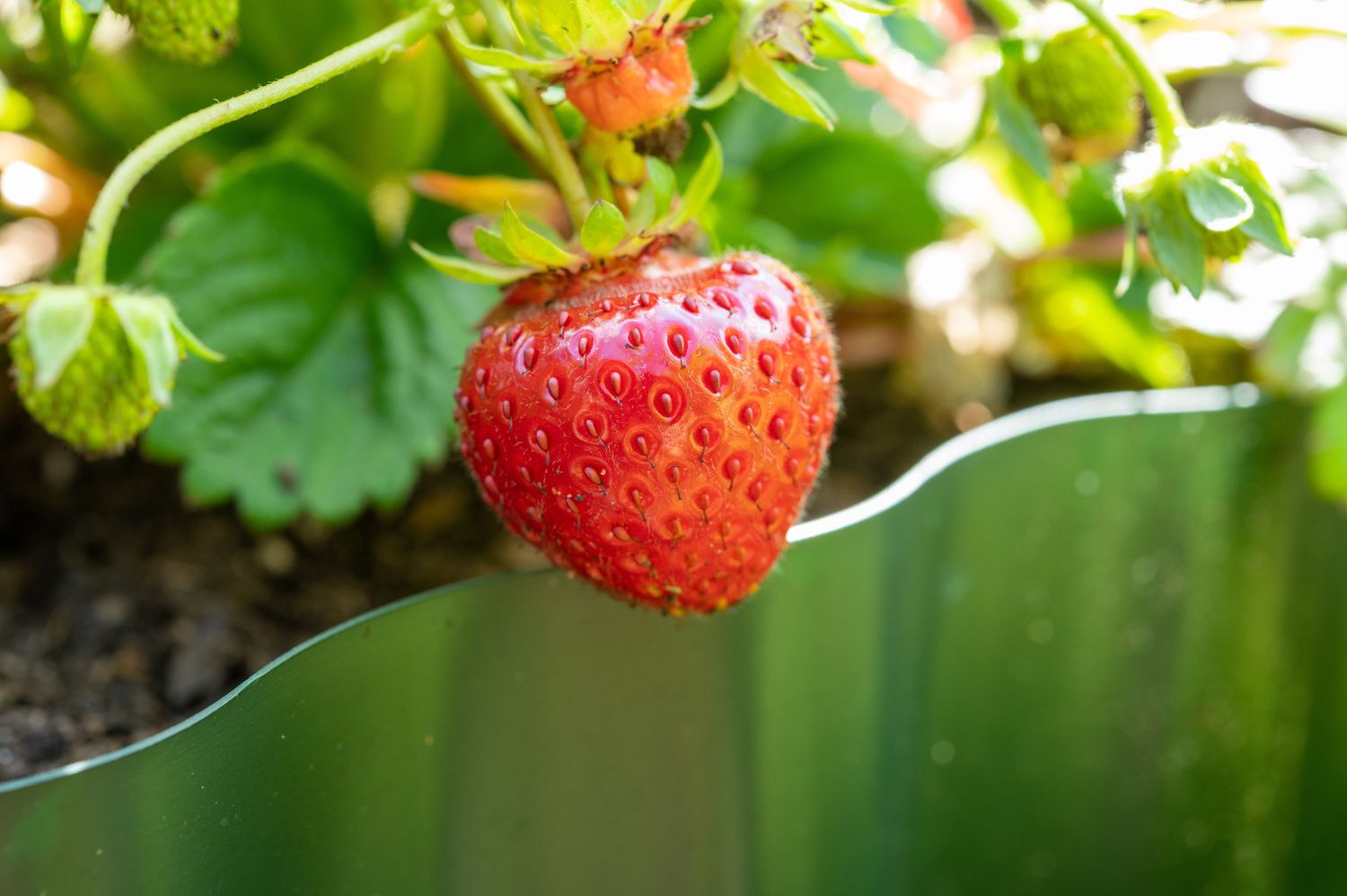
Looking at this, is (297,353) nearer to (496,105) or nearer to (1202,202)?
(496,105)

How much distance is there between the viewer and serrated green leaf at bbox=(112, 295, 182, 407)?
1.19ft

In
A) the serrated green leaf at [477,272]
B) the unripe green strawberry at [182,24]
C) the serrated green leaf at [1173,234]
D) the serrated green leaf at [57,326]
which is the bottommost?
the serrated green leaf at [1173,234]

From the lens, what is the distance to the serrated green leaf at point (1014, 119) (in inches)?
21.8

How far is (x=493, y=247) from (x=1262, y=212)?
0.92ft

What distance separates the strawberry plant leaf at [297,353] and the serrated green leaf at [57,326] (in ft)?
0.80

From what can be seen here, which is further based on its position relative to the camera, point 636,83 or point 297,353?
point 297,353

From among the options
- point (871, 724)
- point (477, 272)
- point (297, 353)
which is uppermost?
point (477, 272)

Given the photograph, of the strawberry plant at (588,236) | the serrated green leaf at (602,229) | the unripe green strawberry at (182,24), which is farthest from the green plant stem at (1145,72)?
the unripe green strawberry at (182,24)

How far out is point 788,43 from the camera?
41cm

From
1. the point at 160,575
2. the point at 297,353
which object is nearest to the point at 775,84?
the point at 297,353

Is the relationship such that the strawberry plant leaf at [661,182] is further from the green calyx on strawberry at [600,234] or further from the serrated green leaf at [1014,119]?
the serrated green leaf at [1014,119]

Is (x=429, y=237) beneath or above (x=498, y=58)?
beneath

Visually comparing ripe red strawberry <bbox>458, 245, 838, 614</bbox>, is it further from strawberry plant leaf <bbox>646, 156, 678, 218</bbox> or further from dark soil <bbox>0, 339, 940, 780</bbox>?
dark soil <bbox>0, 339, 940, 780</bbox>

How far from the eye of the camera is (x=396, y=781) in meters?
0.43
